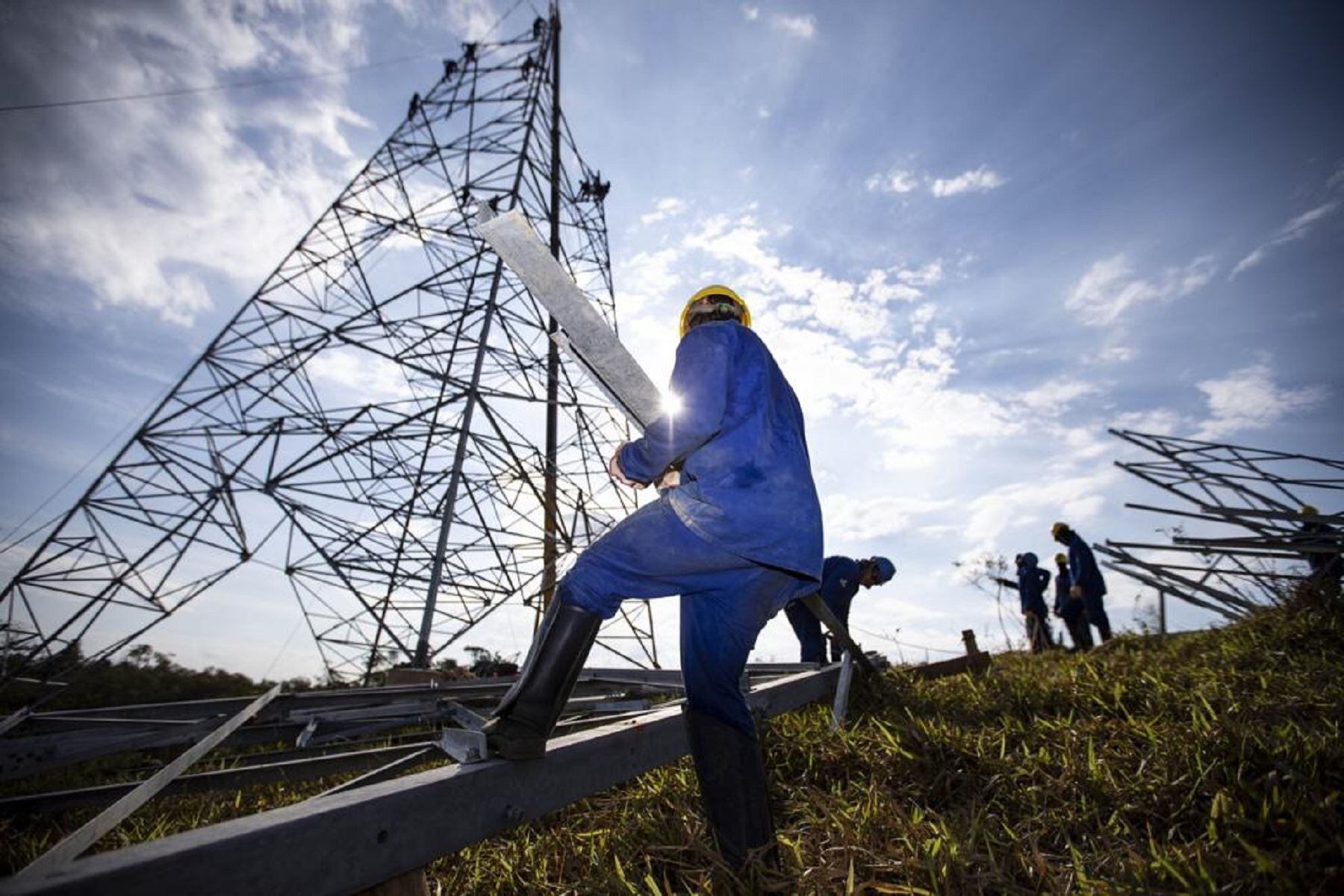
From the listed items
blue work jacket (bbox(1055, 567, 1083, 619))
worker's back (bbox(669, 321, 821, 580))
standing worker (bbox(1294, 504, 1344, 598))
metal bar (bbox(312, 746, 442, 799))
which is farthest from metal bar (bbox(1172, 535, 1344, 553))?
metal bar (bbox(312, 746, 442, 799))

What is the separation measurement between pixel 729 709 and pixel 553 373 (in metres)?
9.51

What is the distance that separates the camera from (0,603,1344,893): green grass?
1.49m

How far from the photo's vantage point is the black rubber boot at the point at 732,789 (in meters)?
1.70

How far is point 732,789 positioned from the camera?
1736 mm

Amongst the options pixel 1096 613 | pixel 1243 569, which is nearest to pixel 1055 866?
pixel 1243 569

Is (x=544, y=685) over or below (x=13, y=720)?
over

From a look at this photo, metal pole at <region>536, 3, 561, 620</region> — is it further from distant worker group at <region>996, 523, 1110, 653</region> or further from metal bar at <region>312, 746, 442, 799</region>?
distant worker group at <region>996, 523, 1110, 653</region>

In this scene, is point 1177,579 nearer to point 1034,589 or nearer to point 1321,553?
point 1321,553

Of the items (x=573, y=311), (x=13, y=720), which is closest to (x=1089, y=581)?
(x=573, y=311)

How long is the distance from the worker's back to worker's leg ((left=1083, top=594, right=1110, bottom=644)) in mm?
9891

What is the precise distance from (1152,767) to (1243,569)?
5252mm

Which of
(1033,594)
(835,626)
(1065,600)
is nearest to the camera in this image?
(835,626)

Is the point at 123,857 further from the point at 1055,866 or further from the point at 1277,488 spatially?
the point at 1277,488

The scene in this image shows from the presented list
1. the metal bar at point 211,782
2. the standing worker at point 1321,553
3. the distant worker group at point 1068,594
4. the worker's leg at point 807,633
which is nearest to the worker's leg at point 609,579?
the metal bar at point 211,782
